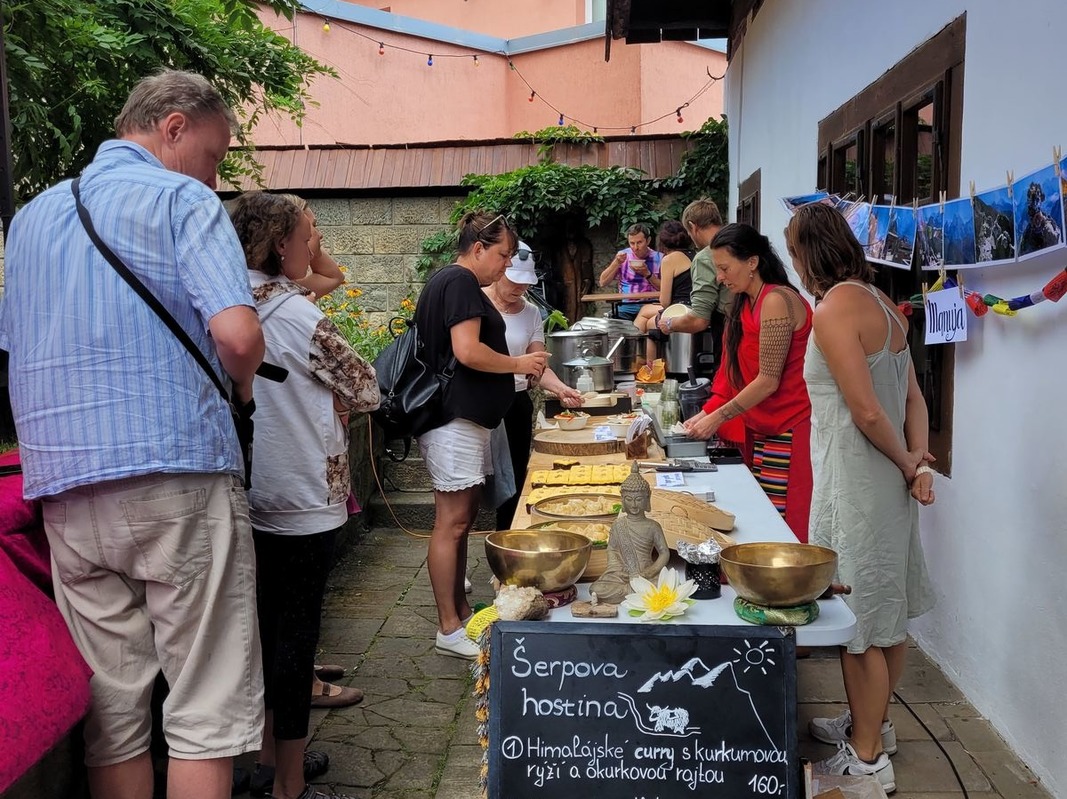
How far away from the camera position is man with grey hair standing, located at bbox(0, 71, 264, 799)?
202cm

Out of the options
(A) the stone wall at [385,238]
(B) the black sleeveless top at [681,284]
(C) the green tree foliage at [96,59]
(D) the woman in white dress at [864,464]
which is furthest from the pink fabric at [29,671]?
(A) the stone wall at [385,238]

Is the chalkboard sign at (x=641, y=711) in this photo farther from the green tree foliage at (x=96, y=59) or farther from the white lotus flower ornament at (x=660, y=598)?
the green tree foliage at (x=96, y=59)

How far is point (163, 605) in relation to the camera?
6.98ft

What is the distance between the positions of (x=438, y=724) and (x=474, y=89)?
572 inches

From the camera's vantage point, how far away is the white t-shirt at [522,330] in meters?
4.92

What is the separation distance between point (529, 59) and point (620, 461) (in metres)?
14.3

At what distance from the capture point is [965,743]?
10.8ft

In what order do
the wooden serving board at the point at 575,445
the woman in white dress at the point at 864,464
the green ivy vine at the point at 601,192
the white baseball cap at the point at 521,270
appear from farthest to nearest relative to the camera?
the green ivy vine at the point at 601,192 → the white baseball cap at the point at 521,270 → the wooden serving board at the point at 575,445 → the woman in white dress at the point at 864,464

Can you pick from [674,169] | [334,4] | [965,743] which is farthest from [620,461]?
[334,4]

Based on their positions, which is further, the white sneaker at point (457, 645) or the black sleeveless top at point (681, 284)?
the black sleeveless top at point (681, 284)

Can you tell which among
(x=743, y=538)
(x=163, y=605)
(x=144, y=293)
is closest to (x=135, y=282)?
(x=144, y=293)

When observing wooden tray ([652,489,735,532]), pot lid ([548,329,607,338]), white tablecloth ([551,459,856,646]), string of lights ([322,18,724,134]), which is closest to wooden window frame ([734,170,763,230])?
pot lid ([548,329,607,338])

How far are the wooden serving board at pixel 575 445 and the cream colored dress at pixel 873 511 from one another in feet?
4.20

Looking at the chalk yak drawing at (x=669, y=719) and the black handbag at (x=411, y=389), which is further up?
the black handbag at (x=411, y=389)
